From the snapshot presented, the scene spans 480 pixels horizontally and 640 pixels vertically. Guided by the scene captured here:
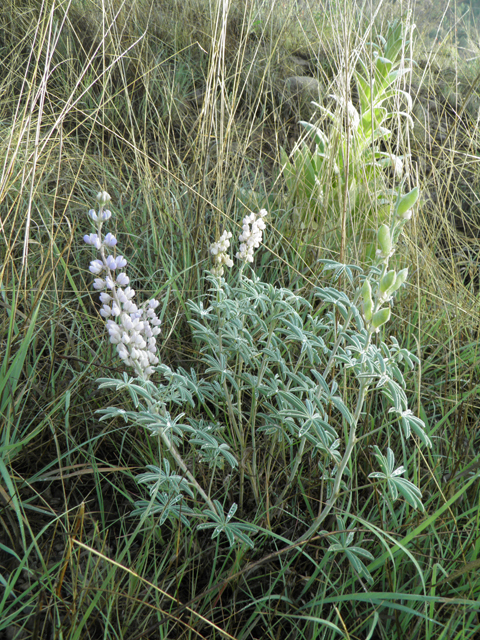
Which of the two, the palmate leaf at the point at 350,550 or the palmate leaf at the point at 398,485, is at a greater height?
the palmate leaf at the point at 398,485

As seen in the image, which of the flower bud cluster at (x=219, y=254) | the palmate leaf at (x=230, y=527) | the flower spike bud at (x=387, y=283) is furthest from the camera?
the flower bud cluster at (x=219, y=254)

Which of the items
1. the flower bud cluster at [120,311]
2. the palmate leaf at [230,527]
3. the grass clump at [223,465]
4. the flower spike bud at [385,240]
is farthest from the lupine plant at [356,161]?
the palmate leaf at [230,527]

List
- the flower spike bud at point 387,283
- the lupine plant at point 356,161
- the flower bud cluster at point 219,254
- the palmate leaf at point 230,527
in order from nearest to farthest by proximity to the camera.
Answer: the flower spike bud at point 387,283 < the palmate leaf at point 230,527 < the flower bud cluster at point 219,254 < the lupine plant at point 356,161

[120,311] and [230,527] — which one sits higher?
[120,311]

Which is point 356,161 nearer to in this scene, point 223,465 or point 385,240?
point 385,240

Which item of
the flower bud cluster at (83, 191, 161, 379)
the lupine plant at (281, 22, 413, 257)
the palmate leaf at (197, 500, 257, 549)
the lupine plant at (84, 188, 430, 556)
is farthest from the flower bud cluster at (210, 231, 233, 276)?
the lupine plant at (281, 22, 413, 257)

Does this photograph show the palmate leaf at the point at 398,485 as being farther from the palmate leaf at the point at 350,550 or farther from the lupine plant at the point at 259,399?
the palmate leaf at the point at 350,550

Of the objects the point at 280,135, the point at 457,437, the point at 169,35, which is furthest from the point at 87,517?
the point at 169,35

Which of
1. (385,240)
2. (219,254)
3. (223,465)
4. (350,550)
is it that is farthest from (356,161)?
(350,550)

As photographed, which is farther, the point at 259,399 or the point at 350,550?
the point at 259,399

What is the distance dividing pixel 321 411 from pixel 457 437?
0.51 m

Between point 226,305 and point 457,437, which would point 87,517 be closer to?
point 226,305

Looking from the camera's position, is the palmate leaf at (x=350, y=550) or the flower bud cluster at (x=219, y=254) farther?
the flower bud cluster at (x=219, y=254)

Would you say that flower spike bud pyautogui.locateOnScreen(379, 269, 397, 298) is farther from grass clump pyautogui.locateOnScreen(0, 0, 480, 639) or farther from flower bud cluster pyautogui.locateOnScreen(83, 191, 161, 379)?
flower bud cluster pyautogui.locateOnScreen(83, 191, 161, 379)
